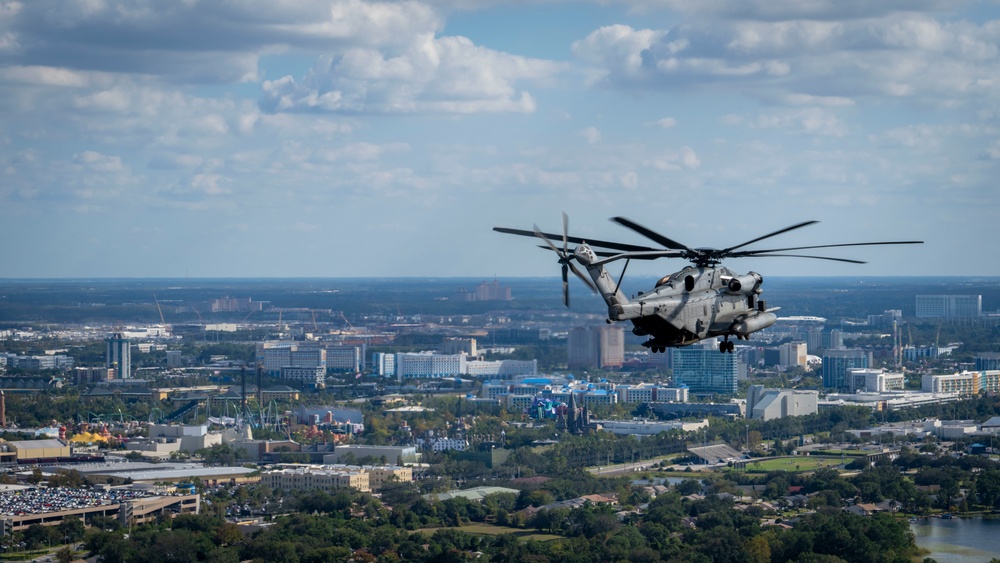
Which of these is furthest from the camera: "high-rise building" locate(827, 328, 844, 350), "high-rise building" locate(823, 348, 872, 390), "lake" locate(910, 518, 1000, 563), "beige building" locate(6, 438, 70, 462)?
"high-rise building" locate(827, 328, 844, 350)

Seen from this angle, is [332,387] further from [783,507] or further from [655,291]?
[655,291]

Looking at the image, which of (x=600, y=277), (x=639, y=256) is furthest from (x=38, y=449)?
(x=639, y=256)

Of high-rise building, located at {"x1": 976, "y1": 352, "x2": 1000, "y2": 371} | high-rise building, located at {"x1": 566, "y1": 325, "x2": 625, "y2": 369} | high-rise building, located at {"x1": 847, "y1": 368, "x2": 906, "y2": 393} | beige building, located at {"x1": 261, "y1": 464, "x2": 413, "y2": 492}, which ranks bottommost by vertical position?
beige building, located at {"x1": 261, "y1": 464, "x2": 413, "y2": 492}

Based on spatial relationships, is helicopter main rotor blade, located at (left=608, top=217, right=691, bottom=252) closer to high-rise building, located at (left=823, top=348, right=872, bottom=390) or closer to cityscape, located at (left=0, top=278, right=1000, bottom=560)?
cityscape, located at (left=0, top=278, right=1000, bottom=560)

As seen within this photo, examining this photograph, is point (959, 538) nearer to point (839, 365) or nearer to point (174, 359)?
point (839, 365)

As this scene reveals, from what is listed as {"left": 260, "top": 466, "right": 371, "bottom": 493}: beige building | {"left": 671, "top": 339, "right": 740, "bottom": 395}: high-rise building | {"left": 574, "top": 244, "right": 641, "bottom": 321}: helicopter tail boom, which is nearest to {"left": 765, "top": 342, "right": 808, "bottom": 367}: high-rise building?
{"left": 671, "top": 339, "right": 740, "bottom": 395}: high-rise building

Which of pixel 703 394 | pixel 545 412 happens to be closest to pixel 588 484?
pixel 545 412

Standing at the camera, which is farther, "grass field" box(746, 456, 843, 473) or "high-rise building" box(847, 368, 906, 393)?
"high-rise building" box(847, 368, 906, 393)
